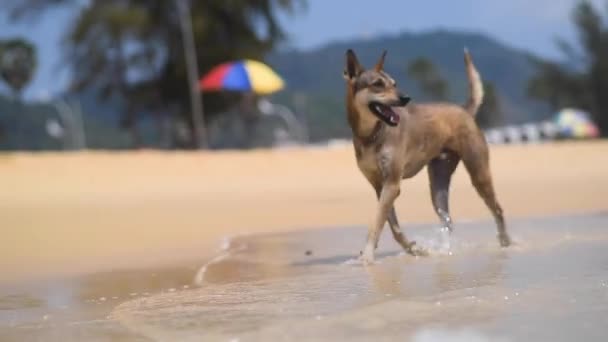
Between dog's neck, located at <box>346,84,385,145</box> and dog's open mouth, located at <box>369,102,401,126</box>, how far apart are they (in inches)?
4.1

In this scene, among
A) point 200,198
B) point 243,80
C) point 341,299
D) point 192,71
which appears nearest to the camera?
point 341,299

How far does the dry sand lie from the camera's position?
9.30m

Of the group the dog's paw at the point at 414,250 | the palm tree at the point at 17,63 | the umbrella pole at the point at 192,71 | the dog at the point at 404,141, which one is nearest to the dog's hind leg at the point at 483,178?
the dog at the point at 404,141

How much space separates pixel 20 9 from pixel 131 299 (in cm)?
3903

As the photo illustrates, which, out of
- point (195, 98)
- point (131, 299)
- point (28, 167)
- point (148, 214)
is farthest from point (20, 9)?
point (131, 299)

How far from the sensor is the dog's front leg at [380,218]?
675cm

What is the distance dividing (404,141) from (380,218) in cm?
73

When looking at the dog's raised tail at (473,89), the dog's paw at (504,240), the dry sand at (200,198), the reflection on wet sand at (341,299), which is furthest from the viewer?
the dry sand at (200,198)

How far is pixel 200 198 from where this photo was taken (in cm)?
1620

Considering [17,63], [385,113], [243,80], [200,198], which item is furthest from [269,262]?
[17,63]

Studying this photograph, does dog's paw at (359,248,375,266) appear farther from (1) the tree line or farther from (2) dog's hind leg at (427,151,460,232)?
(1) the tree line

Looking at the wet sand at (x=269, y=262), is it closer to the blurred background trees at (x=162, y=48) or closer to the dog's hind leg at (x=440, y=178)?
the dog's hind leg at (x=440, y=178)

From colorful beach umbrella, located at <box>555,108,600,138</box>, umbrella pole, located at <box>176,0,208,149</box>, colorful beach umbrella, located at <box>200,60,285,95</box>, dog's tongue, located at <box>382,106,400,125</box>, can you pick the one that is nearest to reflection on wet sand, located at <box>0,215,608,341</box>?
dog's tongue, located at <box>382,106,400,125</box>

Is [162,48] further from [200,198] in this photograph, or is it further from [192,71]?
[200,198]
